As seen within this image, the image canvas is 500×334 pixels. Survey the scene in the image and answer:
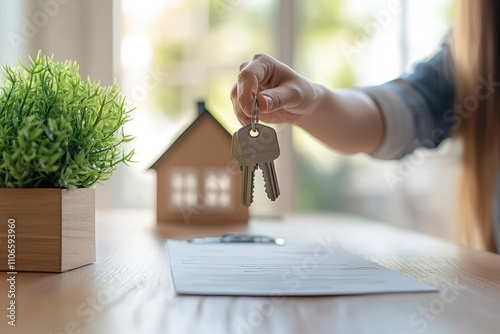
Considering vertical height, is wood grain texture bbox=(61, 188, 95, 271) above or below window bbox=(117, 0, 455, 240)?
below

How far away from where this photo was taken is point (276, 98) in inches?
30.7

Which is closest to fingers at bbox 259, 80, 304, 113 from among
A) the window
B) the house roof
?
the house roof

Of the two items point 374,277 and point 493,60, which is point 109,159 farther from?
point 493,60

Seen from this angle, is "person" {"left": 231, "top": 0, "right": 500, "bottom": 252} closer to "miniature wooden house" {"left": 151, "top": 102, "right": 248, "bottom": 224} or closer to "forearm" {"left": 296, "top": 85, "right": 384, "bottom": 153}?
"forearm" {"left": 296, "top": 85, "right": 384, "bottom": 153}

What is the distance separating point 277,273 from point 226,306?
16 cm

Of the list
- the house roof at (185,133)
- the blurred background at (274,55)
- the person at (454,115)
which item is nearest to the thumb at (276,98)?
the person at (454,115)

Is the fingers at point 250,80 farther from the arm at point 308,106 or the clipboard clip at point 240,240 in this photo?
the clipboard clip at point 240,240

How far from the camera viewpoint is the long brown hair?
134cm

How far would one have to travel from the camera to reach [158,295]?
1.73ft

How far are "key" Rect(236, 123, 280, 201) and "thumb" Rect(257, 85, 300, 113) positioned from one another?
0.05m

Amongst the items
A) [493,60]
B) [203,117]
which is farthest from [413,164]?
[203,117]

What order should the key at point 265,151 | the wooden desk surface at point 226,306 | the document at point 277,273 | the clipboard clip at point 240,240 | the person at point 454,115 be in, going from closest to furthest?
the wooden desk surface at point 226,306, the document at point 277,273, the key at point 265,151, the clipboard clip at point 240,240, the person at point 454,115

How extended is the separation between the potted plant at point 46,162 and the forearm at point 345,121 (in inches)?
19.1

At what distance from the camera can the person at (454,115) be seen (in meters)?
1.32
